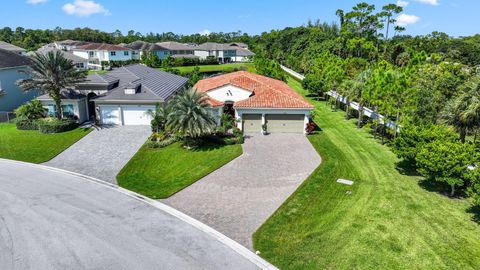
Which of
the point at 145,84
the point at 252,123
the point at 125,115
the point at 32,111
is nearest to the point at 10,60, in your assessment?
the point at 32,111

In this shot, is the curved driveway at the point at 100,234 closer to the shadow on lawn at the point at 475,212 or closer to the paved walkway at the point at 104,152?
the paved walkway at the point at 104,152

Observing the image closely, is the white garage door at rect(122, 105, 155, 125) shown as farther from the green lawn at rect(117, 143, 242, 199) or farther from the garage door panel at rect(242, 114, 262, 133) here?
the garage door panel at rect(242, 114, 262, 133)

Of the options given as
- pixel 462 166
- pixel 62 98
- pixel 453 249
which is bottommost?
pixel 453 249

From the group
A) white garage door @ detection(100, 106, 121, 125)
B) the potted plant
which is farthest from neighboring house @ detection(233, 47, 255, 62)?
the potted plant

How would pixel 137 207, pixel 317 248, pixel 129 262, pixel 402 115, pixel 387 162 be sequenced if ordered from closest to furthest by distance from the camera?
pixel 129 262 → pixel 317 248 → pixel 137 207 → pixel 387 162 → pixel 402 115

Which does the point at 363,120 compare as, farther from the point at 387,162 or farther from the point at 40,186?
the point at 40,186

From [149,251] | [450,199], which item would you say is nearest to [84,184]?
[149,251]

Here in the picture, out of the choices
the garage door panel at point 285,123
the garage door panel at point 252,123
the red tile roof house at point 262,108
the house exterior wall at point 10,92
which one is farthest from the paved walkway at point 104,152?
the house exterior wall at point 10,92

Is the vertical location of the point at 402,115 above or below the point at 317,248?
above
